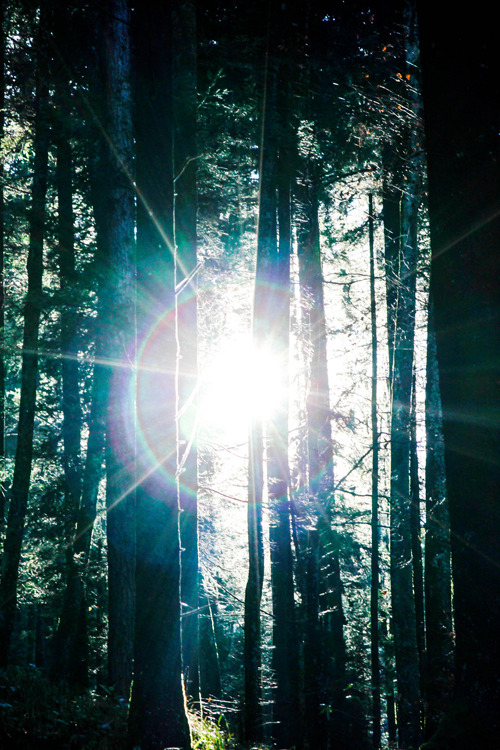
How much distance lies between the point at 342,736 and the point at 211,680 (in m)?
9.50

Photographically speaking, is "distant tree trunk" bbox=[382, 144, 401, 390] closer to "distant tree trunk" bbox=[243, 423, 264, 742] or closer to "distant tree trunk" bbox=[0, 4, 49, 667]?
"distant tree trunk" bbox=[243, 423, 264, 742]

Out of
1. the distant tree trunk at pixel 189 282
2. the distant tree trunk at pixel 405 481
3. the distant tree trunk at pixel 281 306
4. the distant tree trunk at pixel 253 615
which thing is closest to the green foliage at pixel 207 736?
the distant tree trunk at pixel 253 615

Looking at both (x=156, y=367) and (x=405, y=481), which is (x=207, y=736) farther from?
(x=405, y=481)

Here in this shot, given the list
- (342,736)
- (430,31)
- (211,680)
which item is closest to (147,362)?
(430,31)

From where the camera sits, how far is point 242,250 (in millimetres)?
16438

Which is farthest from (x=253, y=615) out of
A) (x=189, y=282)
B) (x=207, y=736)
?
(x=189, y=282)

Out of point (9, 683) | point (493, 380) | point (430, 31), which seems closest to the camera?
point (493, 380)

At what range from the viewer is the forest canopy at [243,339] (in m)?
3.55

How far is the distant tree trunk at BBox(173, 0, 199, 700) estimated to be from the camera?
10102mm

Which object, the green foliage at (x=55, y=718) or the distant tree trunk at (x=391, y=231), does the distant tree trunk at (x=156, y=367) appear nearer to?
the green foliage at (x=55, y=718)

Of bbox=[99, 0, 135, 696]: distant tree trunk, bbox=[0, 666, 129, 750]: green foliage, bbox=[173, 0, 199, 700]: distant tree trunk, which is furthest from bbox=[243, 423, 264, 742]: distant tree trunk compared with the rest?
bbox=[99, 0, 135, 696]: distant tree trunk

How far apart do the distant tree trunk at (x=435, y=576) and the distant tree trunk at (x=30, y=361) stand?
857 cm

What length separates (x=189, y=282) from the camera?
1041 cm

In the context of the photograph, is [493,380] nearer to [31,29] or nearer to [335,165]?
[335,165]
